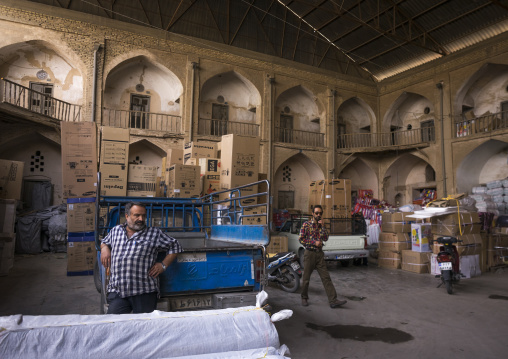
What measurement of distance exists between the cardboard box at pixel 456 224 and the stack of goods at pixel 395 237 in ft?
2.92

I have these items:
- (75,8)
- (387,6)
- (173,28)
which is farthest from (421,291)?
(75,8)

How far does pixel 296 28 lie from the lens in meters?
17.9

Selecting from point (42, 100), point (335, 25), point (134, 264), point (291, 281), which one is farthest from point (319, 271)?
point (335, 25)

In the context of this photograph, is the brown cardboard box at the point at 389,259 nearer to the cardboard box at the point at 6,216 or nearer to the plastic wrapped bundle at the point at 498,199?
the plastic wrapped bundle at the point at 498,199

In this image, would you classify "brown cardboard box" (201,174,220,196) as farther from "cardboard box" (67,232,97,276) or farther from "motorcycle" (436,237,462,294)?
"motorcycle" (436,237,462,294)

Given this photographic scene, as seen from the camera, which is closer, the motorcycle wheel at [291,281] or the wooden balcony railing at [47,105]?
the motorcycle wheel at [291,281]

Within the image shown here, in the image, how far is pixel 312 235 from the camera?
17.6ft

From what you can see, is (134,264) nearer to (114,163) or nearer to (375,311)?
(375,311)

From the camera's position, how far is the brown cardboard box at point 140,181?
29.0 ft

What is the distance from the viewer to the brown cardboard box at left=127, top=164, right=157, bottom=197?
885 cm

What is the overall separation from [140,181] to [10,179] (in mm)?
3642

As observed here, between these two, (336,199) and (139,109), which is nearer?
(336,199)

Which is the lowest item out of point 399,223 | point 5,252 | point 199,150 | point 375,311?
point 375,311

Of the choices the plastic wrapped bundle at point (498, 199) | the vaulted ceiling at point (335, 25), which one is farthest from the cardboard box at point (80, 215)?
the plastic wrapped bundle at point (498, 199)
